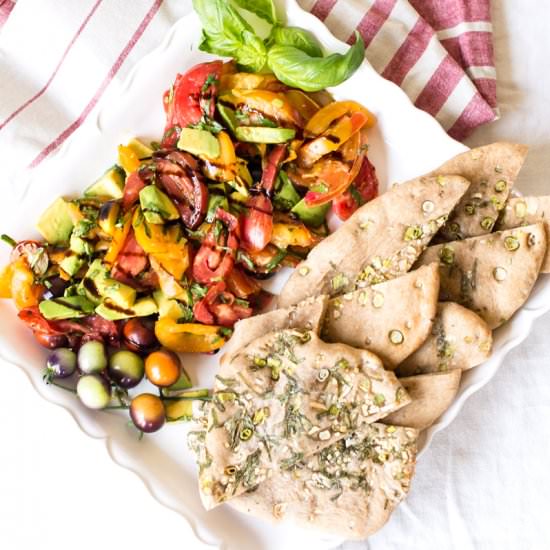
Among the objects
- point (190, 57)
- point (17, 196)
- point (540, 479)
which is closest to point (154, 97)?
point (190, 57)

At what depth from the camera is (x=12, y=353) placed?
3.27 metres

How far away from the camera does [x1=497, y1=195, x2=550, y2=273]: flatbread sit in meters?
A: 3.09

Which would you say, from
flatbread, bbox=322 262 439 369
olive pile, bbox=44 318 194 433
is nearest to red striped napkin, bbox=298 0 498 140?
flatbread, bbox=322 262 439 369

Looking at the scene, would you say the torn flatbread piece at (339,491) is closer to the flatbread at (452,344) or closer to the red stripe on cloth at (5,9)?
the flatbread at (452,344)

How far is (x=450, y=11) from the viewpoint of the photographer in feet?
12.3

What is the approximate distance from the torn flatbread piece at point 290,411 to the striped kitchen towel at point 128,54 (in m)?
1.39

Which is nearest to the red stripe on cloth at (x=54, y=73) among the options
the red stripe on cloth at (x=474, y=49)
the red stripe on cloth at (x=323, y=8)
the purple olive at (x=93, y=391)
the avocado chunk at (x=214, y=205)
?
the red stripe on cloth at (x=323, y=8)

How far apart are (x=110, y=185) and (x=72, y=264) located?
1.27 ft

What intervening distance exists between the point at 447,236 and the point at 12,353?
6.29 ft

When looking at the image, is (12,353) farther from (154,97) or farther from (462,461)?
(462,461)

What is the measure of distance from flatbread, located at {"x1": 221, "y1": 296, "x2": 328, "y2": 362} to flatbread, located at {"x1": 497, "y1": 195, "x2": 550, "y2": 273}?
2.78 ft

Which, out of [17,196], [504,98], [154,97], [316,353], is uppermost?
[154,97]

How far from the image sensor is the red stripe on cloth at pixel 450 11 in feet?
12.2

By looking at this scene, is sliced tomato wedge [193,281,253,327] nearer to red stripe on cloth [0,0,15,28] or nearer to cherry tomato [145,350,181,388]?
cherry tomato [145,350,181,388]
